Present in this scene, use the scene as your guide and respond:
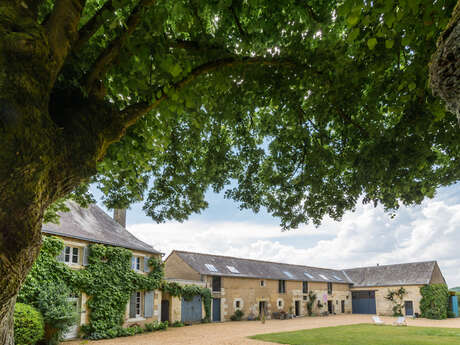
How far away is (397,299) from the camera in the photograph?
33094 millimetres

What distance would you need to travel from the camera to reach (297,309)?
32.6m

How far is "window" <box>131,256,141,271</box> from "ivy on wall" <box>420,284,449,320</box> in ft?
92.0

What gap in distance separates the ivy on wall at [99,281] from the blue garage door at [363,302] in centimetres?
2823

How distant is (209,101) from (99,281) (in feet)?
44.2

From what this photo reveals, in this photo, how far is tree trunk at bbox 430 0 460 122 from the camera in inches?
56.4

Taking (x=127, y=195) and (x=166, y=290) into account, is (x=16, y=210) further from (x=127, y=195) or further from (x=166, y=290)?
(x=166, y=290)

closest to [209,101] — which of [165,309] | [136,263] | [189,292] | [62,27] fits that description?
[62,27]

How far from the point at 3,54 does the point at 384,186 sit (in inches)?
274

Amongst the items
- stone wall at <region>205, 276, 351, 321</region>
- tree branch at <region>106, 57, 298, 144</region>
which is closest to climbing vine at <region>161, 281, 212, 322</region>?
stone wall at <region>205, 276, 351, 321</region>

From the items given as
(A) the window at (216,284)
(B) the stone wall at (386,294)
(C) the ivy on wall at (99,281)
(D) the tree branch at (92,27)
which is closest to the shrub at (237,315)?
(A) the window at (216,284)

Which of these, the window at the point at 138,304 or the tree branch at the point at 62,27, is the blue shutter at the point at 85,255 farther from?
the tree branch at the point at 62,27

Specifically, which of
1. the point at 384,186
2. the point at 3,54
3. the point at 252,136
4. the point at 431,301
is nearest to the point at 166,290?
the point at 252,136

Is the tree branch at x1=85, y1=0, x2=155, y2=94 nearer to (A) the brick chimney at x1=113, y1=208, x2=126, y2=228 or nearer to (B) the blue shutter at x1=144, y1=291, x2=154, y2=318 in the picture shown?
(B) the blue shutter at x1=144, y1=291, x2=154, y2=318

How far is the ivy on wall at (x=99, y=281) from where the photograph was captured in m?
13.3
